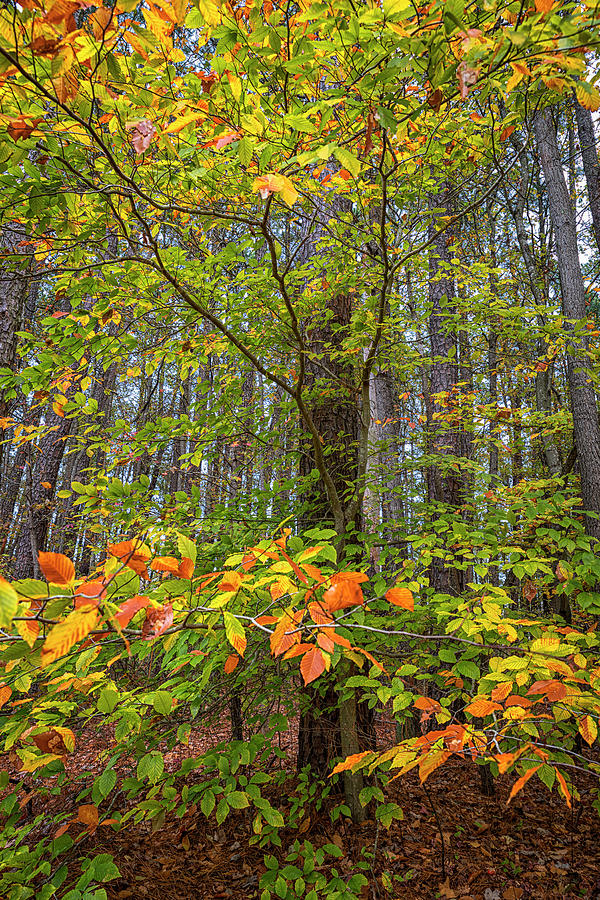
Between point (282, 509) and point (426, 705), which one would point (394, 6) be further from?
point (282, 509)

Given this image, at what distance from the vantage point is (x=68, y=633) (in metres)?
A: 0.89

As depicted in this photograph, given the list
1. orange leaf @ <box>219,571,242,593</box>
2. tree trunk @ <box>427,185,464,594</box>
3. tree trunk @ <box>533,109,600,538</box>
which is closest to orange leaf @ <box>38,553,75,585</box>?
orange leaf @ <box>219,571,242,593</box>

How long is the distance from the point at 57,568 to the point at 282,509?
2222mm

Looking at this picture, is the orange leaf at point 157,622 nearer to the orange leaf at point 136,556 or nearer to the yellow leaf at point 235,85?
the orange leaf at point 136,556

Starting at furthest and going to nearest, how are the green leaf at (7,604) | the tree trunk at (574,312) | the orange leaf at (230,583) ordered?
the tree trunk at (574,312) → the orange leaf at (230,583) → the green leaf at (7,604)

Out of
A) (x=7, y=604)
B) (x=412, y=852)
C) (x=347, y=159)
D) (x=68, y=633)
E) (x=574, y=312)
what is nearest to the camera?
(x=7, y=604)

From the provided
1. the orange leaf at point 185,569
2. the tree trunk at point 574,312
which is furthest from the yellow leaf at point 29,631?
the tree trunk at point 574,312

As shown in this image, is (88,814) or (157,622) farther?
(88,814)

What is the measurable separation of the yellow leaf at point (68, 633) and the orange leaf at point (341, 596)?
55 cm

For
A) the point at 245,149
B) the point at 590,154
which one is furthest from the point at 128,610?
the point at 590,154

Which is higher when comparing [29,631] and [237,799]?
[29,631]

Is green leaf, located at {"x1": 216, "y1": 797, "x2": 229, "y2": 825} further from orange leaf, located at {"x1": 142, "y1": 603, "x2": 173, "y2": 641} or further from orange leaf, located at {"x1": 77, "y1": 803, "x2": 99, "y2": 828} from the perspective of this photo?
orange leaf, located at {"x1": 142, "y1": 603, "x2": 173, "y2": 641}

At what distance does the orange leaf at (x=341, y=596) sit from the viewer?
1150mm

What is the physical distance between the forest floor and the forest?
0.02 meters
